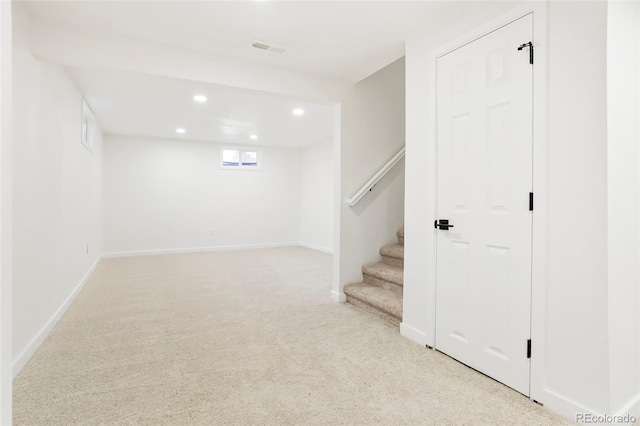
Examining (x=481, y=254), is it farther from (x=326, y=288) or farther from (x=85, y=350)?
(x=85, y=350)

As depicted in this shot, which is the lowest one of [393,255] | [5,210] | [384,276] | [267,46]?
[384,276]

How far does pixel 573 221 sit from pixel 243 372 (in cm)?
201

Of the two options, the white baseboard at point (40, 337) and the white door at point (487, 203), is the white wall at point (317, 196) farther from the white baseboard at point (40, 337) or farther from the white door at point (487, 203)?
the white door at point (487, 203)

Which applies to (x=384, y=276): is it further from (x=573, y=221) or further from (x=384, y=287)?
(x=573, y=221)

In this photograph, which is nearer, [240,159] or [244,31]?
[244,31]

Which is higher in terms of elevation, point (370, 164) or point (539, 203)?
point (370, 164)

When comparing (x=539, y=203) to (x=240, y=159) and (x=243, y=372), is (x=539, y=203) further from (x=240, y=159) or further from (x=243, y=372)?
(x=240, y=159)

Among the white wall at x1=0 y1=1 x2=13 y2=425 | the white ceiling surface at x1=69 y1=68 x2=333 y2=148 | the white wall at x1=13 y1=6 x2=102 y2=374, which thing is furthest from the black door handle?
the white wall at x1=13 y1=6 x2=102 y2=374

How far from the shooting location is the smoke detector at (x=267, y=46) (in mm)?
2643

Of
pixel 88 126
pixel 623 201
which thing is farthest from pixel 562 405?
pixel 88 126

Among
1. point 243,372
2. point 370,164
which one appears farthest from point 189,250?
point 243,372

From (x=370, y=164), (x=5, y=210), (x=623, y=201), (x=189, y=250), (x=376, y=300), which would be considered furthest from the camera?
(x=189, y=250)

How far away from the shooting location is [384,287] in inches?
128

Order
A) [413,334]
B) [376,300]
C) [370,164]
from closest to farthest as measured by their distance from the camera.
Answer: [413,334]
[376,300]
[370,164]
